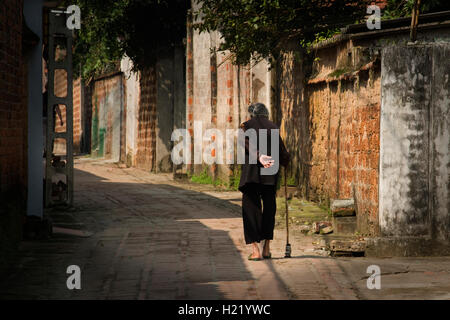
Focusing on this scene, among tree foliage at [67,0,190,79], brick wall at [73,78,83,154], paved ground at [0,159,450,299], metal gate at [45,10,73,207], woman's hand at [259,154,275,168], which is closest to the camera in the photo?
paved ground at [0,159,450,299]

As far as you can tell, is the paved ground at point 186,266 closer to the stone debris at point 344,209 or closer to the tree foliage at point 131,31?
the stone debris at point 344,209

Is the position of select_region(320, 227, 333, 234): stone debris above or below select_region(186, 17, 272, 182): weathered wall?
below

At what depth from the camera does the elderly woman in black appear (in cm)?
902

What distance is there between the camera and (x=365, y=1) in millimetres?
14367

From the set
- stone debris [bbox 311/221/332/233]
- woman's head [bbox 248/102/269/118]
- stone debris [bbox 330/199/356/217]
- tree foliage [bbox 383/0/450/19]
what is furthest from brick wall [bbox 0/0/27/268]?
tree foliage [bbox 383/0/450/19]

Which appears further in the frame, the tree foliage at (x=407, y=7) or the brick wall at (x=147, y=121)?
the brick wall at (x=147, y=121)

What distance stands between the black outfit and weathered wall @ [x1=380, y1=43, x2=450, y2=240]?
1401mm

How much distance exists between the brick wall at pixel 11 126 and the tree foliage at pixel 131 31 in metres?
10.8

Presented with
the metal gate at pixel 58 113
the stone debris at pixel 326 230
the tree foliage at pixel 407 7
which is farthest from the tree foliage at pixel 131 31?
the stone debris at pixel 326 230

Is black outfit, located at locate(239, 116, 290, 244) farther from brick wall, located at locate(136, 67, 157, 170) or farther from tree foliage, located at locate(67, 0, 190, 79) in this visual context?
brick wall, located at locate(136, 67, 157, 170)

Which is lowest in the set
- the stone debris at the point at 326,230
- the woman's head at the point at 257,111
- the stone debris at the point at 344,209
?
the stone debris at the point at 326,230

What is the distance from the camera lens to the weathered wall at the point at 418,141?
30.6ft
